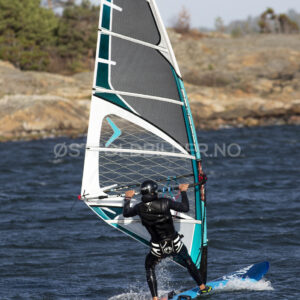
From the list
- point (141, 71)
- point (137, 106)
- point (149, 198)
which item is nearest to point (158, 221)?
point (149, 198)

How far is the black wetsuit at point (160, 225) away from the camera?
781 centimetres

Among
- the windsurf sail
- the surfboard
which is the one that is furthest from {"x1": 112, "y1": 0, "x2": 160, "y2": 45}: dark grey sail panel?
the surfboard

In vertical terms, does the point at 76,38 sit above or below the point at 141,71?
above

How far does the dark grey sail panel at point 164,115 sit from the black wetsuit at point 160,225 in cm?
135

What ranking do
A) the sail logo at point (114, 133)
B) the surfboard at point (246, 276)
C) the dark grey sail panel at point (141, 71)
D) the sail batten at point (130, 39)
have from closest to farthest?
the sail batten at point (130, 39), the dark grey sail panel at point (141, 71), the sail logo at point (114, 133), the surfboard at point (246, 276)

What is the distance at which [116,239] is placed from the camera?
42.5ft

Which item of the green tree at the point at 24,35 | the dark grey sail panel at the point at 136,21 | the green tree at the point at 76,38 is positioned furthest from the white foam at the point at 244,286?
the green tree at the point at 76,38

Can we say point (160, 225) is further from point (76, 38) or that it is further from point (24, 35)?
point (76, 38)

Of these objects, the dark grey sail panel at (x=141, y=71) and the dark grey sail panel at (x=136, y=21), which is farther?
the dark grey sail panel at (x=141, y=71)

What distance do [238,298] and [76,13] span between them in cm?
5115

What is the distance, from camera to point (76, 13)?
186 feet

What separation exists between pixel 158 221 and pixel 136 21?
2.98m

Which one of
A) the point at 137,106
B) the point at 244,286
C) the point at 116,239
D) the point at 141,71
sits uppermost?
the point at 141,71

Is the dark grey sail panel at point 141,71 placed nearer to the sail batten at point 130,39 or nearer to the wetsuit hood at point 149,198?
the sail batten at point 130,39
